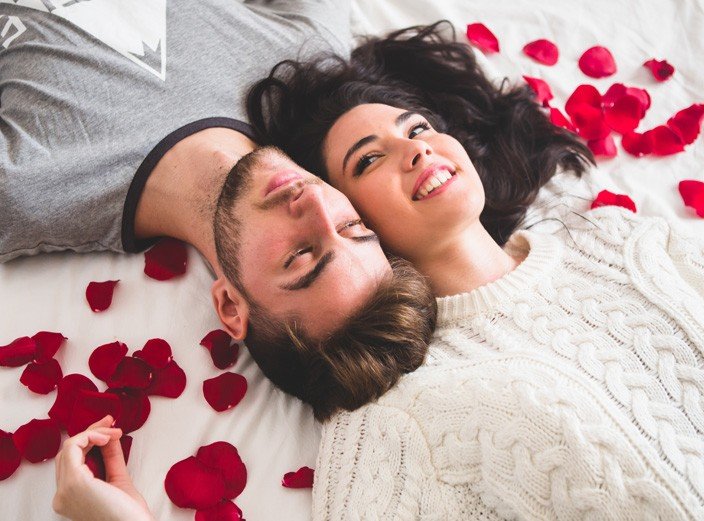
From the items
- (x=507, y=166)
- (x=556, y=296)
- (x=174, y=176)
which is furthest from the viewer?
(x=507, y=166)

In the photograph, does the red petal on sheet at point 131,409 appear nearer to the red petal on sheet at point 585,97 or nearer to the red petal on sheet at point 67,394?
the red petal on sheet at point 67,394

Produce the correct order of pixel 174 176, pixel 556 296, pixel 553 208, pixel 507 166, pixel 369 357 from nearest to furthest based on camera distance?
pixel 369 357 < pixel 556 296 < pixel 174 176 < pixel 553 208 < pixel 507 166

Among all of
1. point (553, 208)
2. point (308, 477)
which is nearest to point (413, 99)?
point (553, 208)

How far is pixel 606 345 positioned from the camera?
1.38 m

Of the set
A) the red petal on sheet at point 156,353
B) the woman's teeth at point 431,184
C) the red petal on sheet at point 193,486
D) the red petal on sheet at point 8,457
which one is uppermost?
the woman's teeth at point 431,184

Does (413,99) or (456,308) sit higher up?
(413,99)

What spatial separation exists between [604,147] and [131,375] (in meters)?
1.54

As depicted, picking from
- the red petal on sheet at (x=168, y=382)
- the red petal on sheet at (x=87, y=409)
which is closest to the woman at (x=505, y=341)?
the red petal on sheet at (x=168, y=382)

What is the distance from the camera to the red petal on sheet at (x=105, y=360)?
1.47 meters

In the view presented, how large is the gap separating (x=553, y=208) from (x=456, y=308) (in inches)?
22.3

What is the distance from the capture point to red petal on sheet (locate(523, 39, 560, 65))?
2139 millimetres

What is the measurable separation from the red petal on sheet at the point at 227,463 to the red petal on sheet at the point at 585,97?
1.51 m

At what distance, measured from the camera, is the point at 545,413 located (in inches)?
47.6

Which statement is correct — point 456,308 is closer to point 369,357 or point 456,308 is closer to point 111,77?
point 369,357
